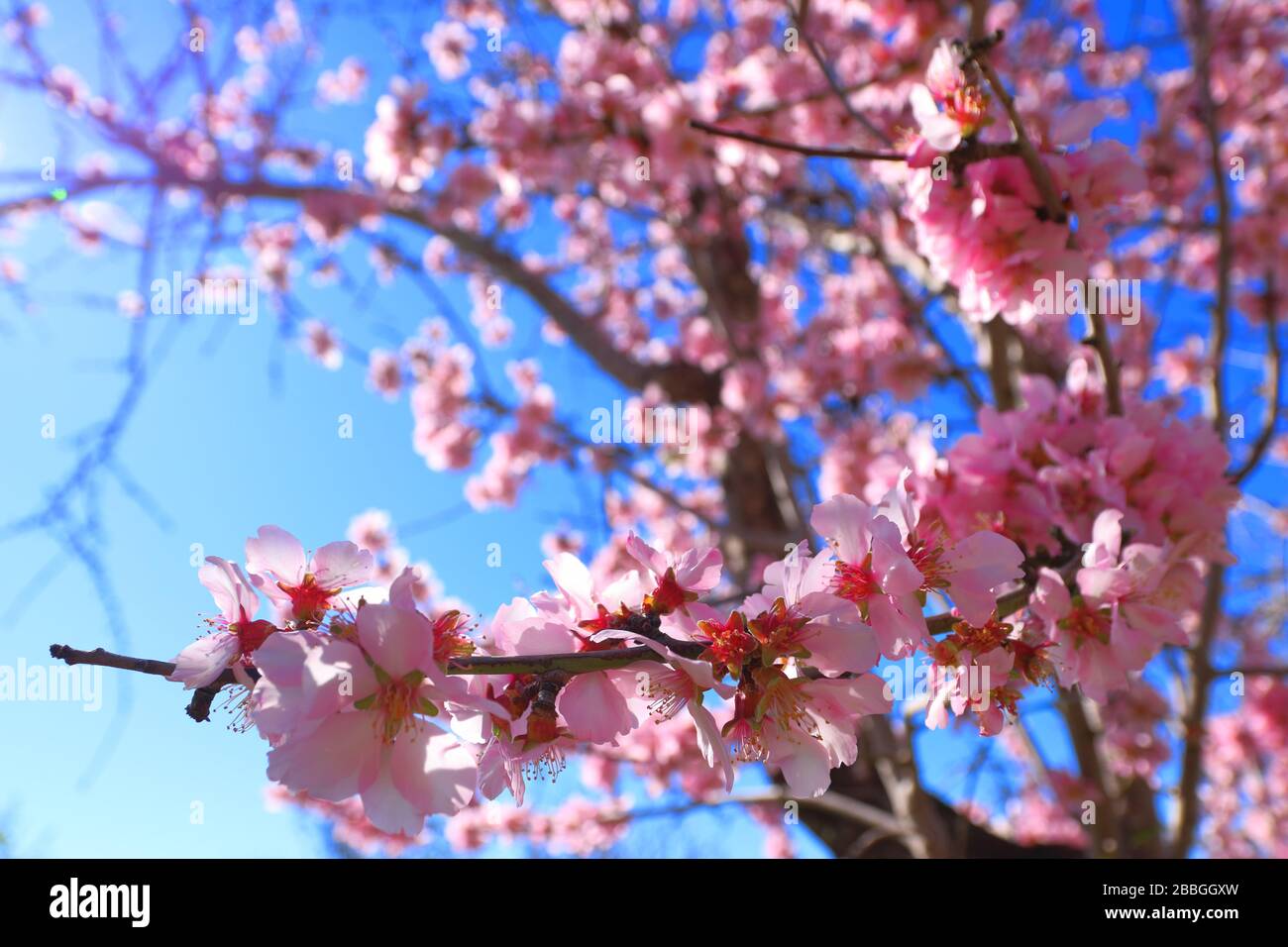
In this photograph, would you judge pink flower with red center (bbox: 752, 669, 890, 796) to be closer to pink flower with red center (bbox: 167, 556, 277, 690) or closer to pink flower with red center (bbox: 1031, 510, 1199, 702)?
pink flower with red center (bbox: 1031, 510, 1199, 702)

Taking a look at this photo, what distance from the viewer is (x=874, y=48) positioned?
3.69 metres

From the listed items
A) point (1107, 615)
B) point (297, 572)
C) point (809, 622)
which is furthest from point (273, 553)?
point (1107, 615)

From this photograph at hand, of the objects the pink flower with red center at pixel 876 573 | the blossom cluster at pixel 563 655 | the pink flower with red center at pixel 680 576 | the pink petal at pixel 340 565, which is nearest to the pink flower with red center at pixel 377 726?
the blossom cluster at pixel 563 655

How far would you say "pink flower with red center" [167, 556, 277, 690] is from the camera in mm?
740

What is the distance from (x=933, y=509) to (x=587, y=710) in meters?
0.63

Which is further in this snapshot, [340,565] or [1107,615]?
[1107,615]

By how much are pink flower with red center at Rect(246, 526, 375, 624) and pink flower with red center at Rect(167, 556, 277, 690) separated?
0.02 m

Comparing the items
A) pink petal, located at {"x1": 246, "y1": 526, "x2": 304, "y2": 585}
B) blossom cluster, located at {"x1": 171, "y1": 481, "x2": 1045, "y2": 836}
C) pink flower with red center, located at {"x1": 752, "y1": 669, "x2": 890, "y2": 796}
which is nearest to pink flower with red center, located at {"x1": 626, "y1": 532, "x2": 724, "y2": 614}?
blossom cluster, located at {"x1": 171, "y1": 481, "x2": 1045, "y2": 836}

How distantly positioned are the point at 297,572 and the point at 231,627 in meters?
0.08

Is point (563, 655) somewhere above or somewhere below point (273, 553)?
below

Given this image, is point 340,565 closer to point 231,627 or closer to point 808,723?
point 231,627

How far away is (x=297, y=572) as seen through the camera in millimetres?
831

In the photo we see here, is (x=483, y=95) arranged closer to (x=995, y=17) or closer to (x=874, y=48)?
(x=874, y=48)
